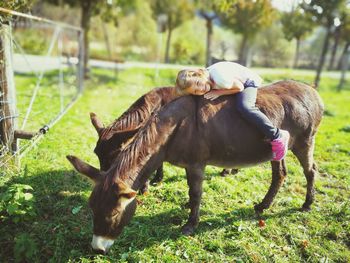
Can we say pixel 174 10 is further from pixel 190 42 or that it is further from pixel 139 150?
pixel 139 150

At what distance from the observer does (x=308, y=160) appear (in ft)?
15.4

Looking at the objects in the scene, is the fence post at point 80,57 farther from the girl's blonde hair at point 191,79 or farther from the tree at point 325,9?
the tree at point 325,9

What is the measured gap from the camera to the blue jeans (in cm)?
379

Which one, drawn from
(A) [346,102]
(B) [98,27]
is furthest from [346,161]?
(B) [98,27]

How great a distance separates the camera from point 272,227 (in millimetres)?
4398

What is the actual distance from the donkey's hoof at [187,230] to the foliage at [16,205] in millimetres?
1812

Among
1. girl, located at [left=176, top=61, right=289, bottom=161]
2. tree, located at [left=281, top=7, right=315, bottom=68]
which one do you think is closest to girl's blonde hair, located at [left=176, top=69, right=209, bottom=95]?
girl, located at [left=176, top=61, right=289, bottom=161]

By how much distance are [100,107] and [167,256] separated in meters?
7.20

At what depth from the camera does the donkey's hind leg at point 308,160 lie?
4.59 m

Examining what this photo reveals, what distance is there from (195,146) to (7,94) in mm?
2948

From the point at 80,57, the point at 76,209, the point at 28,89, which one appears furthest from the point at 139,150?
the point at 28,89

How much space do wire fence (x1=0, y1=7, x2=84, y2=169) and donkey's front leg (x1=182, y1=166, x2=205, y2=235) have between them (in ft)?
7.50

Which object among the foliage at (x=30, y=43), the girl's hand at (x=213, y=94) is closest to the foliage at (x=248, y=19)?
the girl's hand at (x=213, y=94)

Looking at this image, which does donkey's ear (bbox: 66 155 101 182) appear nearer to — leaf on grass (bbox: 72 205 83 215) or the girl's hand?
leaf on grass (bbox: 72 205 83 215)
